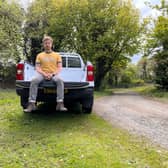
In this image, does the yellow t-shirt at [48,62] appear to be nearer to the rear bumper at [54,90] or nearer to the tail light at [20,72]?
the rear bumper at [54,90]

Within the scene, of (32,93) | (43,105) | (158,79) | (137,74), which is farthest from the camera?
(137,74)

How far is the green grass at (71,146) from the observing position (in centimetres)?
390

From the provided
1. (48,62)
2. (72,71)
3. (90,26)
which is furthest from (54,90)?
(90,26)

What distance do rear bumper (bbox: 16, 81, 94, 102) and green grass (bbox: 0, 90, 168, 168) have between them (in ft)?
1.85

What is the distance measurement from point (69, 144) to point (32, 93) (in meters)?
1.70

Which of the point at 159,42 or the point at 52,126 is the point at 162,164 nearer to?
the point at 52,126

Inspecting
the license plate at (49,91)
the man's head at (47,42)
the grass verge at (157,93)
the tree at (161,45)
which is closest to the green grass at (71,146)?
the license plate at (49,91)

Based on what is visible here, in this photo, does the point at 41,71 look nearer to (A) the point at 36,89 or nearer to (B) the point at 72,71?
(A) the point at 36,89

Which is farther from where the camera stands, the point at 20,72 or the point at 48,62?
the point at 20,72

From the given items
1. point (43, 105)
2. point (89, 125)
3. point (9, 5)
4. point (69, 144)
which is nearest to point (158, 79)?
point (9, 5)

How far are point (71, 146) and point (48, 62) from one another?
227cm

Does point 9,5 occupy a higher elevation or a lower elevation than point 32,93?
higher

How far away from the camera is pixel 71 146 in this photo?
Result: 4.52 meters

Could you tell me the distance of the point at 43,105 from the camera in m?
8.73
